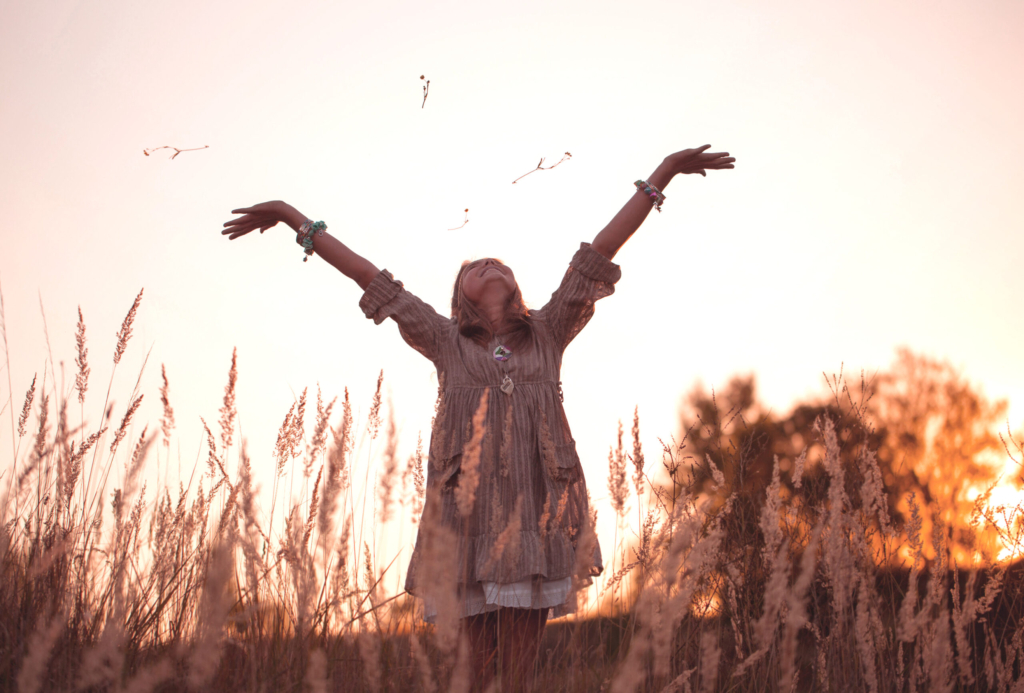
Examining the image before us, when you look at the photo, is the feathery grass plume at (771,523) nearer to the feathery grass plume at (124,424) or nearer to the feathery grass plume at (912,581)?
the feathery grass plume at (912,581)

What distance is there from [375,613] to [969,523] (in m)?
1.90

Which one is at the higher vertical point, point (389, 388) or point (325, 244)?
point (325, 244)

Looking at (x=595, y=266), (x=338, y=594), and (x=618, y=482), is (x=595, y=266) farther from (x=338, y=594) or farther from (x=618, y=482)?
(x=338, y=594)

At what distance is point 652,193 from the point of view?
2762 mm

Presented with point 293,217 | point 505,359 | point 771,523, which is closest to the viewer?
point 771,523

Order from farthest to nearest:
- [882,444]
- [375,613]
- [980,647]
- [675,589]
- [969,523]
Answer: [882,444], [980,647], [969,523], [675,589], [375,613]

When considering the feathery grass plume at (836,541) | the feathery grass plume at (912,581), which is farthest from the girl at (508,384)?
the feathery grass plume at (912,581)

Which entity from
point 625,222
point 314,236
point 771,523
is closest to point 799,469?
point 771,523

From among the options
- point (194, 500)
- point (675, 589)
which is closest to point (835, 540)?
point (675, 589)

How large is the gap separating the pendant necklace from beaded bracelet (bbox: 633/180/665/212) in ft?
2.52

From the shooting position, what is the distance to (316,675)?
1.04 m

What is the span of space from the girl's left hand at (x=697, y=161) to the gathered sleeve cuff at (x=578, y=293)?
47 centimetres

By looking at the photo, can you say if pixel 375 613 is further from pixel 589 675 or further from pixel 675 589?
pixel 589 675

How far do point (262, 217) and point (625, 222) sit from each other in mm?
1437
